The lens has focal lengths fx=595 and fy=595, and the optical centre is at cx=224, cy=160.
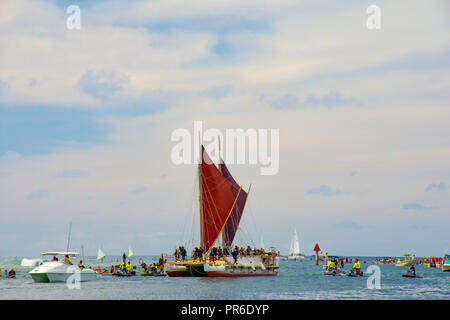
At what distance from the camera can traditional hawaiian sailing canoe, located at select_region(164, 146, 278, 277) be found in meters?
79.9

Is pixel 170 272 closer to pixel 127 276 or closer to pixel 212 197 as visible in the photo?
pixel 127 276

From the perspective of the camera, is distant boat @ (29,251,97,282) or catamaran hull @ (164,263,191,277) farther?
catamaran hull @ (164,263,191,277)

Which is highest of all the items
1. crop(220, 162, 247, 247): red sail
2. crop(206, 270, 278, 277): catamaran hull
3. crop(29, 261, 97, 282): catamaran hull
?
crop(220, 162, 247, 247): red sail

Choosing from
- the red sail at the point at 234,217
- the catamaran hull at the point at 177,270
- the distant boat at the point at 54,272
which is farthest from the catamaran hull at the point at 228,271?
the distant boat at the point at 54,272

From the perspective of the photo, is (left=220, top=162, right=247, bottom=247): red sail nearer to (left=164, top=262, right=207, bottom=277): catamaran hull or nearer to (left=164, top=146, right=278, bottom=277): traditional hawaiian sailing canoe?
(left=164, top=146, right=278, bottom=277): traditional hawaiian sailing canoe

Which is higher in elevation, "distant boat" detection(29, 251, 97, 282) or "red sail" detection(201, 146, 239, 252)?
"red sail" detection(201, 146, 239, 252)

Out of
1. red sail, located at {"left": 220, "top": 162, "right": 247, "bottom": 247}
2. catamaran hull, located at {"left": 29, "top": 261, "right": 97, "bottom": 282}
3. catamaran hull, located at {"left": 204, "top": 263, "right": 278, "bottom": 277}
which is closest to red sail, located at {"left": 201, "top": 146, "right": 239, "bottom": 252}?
red sail, located at {"left": 220, "top": 162, "right": 247, "bottom": 247}

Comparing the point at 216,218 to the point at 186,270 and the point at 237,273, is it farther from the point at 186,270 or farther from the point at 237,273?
the point at 237,273

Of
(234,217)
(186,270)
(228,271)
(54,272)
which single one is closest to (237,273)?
(228,271)

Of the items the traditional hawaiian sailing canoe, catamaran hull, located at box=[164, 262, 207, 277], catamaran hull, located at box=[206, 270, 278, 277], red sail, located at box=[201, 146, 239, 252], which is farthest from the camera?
red sail, located at box=[201, 146, 239, 252]

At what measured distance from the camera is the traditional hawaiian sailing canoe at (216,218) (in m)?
79.9

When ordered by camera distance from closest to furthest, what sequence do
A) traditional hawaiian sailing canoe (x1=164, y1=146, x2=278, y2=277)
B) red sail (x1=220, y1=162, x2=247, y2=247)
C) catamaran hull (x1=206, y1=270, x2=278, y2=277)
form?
catamaran hull (x1=206, y1=270, x2=278, y2=277) → traditional hawaiian sailing canoe (x1=164, y1=146, x2=278, y2=277) → red sail (x1=220, y1=162, x2=247, y2=247)
